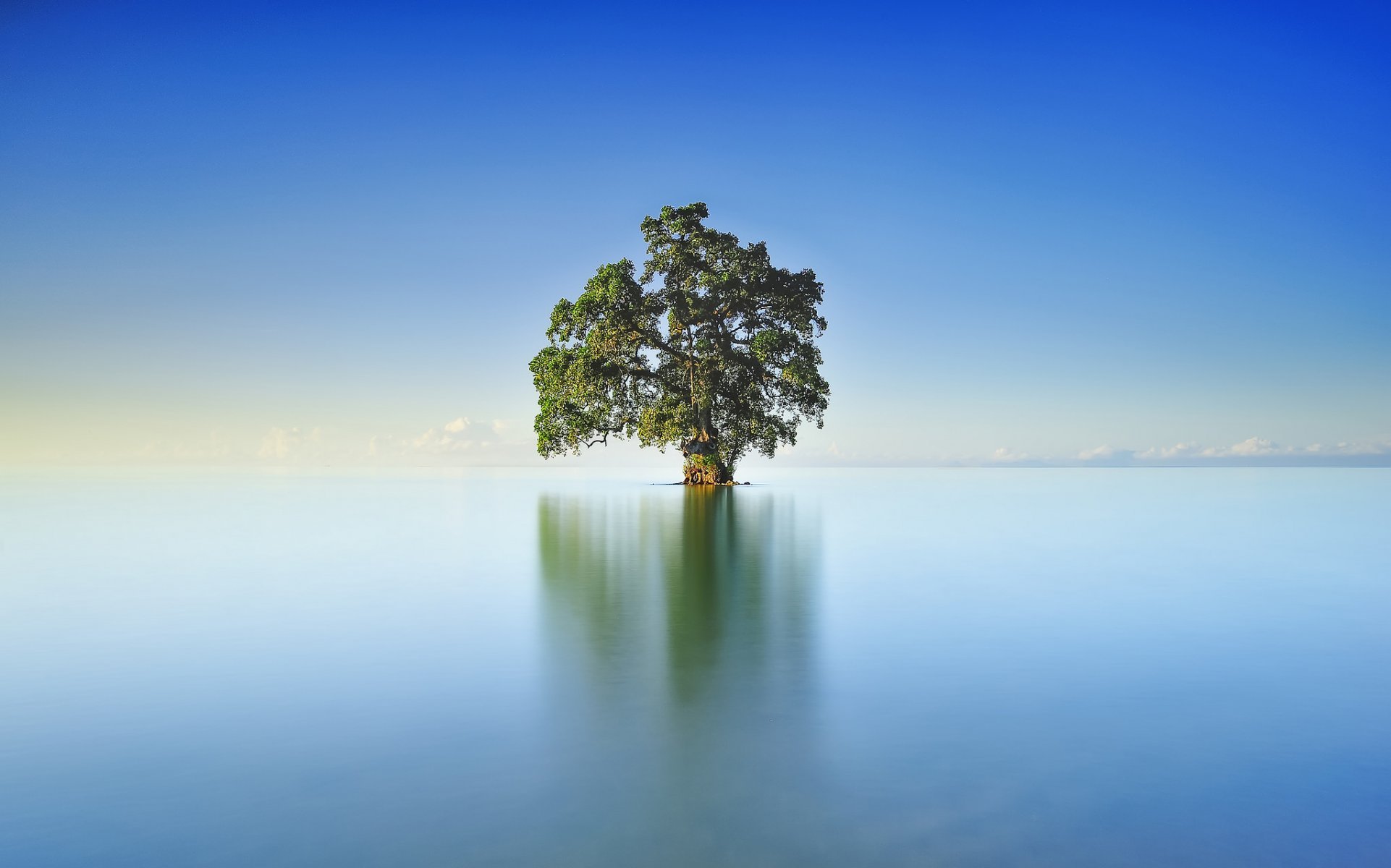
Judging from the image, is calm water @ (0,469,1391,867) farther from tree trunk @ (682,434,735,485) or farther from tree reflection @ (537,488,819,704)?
tree trunk @ (682,434,735,485)

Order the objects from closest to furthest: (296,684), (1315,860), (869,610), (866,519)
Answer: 1. (1315,860)
2. (296,684)
3. (869,610)
4. (866,519)

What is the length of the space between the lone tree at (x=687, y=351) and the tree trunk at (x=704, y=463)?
0.32ft

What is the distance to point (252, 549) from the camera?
601 inches

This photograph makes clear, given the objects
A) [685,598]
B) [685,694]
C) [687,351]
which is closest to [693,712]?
[685,694]

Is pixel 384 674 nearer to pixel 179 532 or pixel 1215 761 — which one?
pixel 1215 761

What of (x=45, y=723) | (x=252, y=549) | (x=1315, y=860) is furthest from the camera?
(x=252, y=549)

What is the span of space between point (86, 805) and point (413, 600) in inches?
233

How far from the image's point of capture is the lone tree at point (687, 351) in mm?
38312

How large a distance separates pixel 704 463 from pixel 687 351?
5.59 meters

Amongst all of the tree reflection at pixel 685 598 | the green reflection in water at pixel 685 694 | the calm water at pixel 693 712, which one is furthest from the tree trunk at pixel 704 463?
the calm water at pixel 693 712

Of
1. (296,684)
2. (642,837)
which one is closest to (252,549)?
(296,684)

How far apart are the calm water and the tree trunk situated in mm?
27230

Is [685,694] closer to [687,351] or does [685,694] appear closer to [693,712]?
[693,712]

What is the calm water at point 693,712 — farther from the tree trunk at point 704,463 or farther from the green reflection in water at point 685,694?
the tree trunk at point 704,463
